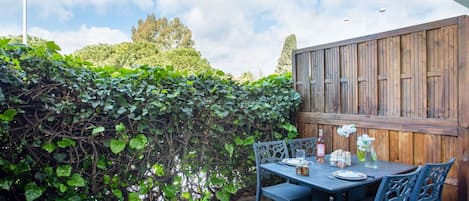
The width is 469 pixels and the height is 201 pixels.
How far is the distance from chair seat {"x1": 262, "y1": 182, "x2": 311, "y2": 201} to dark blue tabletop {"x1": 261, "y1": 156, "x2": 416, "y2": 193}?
256 millimetres

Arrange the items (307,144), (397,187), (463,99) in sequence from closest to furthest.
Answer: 1. (397,187)
2. (463,99)
3. (307,144)

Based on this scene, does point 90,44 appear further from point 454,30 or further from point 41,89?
point 454,30

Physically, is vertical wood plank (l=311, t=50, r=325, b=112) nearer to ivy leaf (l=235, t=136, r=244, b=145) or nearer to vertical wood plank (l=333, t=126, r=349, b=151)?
vertical wood plank (l=333, t=126, r=349, b=151)

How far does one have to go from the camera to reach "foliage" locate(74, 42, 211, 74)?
10516mm

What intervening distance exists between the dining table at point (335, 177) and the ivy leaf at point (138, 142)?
1.08 metres

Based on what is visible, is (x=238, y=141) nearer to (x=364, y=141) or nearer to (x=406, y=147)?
(x=364, y=141)

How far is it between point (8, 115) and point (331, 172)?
2.39 metres

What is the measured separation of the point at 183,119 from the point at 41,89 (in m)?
1.17

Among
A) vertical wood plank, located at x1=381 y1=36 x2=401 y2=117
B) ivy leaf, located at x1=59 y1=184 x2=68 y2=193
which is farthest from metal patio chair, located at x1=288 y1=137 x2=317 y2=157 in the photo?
ivy leaf, located at x1=59 y1=184 x2=68 y2=193

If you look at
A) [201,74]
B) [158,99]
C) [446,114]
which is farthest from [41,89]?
[446,114]

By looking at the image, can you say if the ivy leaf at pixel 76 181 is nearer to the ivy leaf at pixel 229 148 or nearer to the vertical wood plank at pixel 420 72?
the ivy leaf at pixel 229 148

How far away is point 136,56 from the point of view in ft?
36.2

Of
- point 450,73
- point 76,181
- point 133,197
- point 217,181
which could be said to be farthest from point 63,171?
point 450,73

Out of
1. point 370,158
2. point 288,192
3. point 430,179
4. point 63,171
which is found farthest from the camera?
point 288,192
